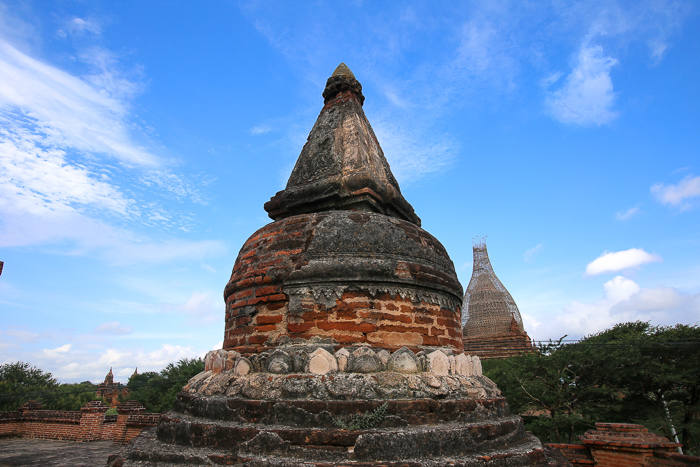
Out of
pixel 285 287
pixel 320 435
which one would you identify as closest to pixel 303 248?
pixel 285 287

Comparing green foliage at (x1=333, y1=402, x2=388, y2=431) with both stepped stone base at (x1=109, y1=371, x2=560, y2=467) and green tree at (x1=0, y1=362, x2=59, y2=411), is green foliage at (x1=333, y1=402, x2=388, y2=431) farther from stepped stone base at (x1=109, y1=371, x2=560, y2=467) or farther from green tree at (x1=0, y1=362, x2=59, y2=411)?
green tree at (x1=0, y1=362, x2=59, y2=411)

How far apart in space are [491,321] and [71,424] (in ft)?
68.9

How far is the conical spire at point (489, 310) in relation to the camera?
938 inches

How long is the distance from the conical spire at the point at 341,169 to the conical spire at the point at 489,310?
2126 centimetres

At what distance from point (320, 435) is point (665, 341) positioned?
1492 centimetres

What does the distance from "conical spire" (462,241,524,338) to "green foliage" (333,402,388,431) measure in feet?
75.8

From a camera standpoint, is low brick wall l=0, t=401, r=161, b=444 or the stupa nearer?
the stupa

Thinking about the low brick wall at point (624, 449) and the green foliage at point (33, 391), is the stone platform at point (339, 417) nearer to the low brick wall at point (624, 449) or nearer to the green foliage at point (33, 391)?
the low brick wall at point (624, 449)

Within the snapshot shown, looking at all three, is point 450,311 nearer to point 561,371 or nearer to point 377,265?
point 377,265

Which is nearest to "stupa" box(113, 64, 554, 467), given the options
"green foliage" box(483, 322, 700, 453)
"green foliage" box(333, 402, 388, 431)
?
"green foliage" box(333, 402, 388, 431)

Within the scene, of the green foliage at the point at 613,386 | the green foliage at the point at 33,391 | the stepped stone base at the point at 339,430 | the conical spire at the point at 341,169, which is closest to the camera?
the stepped stone base at the point at 339,430

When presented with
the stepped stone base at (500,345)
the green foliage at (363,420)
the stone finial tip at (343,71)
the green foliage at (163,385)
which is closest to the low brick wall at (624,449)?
the green foliage at (363,420)

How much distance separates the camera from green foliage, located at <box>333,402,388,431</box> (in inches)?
97.7

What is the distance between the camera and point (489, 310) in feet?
80.4
